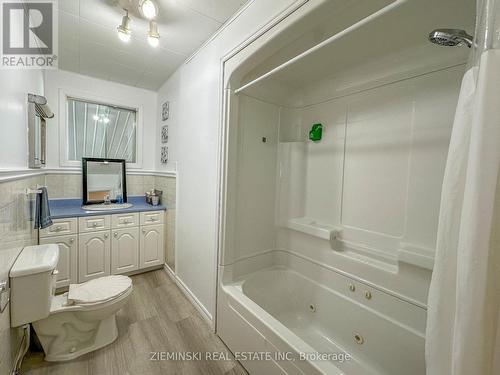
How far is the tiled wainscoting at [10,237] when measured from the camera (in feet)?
3.41

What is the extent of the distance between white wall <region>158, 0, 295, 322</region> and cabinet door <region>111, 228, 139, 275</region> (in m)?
0.57

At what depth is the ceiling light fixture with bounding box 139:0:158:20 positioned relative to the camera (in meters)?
1.40

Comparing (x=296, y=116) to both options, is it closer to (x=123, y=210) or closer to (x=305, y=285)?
(x=305, y=285)

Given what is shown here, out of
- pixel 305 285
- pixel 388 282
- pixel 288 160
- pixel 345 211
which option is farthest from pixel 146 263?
pixel 388 282

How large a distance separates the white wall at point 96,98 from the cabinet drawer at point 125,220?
35.1 inches

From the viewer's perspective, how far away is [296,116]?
2.07m

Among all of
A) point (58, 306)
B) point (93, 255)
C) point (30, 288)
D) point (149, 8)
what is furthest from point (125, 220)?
point (149, 8)

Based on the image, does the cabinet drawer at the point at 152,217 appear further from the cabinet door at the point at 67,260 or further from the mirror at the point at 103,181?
the cabinet door at the point at 67,260

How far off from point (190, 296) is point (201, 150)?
4.82ft

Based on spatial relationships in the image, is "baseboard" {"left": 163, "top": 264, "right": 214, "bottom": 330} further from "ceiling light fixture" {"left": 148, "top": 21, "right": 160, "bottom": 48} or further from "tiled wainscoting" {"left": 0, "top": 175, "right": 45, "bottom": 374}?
"ceiling light fixture" {"left": 148, "top": 21, "right": 160, "bottom": 48}

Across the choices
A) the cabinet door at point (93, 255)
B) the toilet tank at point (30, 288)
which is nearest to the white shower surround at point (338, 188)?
the toilet tank at point (30, 288)

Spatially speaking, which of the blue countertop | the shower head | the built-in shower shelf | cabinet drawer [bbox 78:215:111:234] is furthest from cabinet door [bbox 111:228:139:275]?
the shower head

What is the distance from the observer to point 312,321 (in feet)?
5.81

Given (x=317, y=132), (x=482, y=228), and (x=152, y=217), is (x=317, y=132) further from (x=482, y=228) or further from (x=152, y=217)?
(x=152, y=217)
